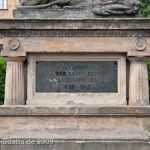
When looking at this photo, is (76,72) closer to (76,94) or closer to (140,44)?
(76,94)

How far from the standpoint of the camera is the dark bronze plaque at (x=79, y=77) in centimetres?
1048

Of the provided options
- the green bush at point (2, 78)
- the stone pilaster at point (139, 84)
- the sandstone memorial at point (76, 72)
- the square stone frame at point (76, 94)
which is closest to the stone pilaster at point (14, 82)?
the sandstone memorial at point (76, 72)

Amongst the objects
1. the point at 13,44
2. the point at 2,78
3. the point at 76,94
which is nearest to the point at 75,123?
the point at 76,94

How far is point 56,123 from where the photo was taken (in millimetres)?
10133

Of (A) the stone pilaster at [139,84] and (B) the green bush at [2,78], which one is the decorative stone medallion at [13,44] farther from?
(B) the green bush at [2,78]

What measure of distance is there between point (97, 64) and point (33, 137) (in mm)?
2071

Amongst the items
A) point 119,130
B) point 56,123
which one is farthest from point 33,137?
point 119,130

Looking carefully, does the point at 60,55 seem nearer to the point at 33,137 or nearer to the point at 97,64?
the point at 97,64

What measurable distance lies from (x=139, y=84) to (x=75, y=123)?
156 cm

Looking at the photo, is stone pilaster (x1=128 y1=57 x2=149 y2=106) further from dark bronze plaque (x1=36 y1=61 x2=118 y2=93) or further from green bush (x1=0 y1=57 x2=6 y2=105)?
green bush (x1=0 y1=57 x2=6 y2=105)

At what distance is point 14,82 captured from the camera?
33.7 ft

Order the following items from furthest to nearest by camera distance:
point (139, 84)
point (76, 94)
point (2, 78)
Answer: point (2, 78) < point (76, 94) < point (139, 84)

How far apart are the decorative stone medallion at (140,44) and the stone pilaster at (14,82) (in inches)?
94.6

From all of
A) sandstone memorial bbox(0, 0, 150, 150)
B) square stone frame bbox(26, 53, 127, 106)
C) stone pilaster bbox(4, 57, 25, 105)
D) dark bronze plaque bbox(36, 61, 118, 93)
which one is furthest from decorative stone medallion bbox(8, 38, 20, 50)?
dark bronze plaque bbox(36, 61, 118, 93)
